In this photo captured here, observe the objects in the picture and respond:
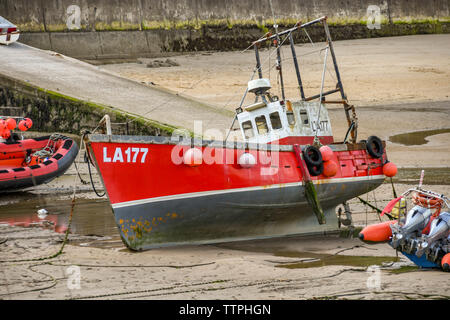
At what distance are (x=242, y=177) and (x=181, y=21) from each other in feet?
62.6

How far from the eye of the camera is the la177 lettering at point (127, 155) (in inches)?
347

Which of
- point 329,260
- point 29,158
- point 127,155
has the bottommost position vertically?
point 329,260

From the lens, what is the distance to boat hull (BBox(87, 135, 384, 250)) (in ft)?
29.2

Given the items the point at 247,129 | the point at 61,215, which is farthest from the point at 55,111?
the point at 247,129

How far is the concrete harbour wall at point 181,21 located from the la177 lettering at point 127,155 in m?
17.7

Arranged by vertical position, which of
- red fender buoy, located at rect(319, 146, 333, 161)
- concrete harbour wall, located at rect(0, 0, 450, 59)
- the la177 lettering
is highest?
concrete harbour wall, located at rect(0, 0, 450, 59)

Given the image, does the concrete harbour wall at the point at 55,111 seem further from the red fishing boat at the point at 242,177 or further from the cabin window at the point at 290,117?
the cabin window at the point at 290,117

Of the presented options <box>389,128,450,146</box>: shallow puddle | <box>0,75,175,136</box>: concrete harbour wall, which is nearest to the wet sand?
<box>389,128,450,146</box>: shallow puddle

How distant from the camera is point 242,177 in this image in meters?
9.44

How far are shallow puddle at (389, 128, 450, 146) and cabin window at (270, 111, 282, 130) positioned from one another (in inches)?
279

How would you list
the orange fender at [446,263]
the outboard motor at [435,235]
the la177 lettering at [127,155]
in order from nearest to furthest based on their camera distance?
the orange fender at [446,263]
the outboard motor at [435,235]
the la177 lettering at [127,155]

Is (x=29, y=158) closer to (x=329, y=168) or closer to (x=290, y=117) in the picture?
(x=290, y=117)

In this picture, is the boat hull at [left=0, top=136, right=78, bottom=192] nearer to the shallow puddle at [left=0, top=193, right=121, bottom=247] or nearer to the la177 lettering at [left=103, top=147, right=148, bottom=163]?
the shallow puddle at [left=0, top=193, right=121, bottom=247]

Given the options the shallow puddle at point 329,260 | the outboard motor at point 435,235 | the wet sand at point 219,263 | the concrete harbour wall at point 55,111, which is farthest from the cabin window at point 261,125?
the concrete harbour wall at point 55,111
